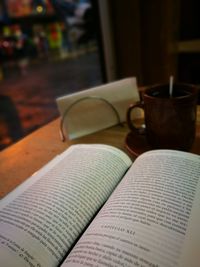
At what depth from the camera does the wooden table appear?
465 mm

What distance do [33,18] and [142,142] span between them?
12.9 feet

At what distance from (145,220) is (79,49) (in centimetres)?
438

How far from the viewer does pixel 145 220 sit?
0.95 ft

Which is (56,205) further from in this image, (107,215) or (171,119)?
(171,119)

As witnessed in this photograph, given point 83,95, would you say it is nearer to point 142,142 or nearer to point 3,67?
point 142,142

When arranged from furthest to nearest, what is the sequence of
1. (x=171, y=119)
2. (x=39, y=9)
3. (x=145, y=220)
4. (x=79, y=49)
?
(x=79, y=49)
(x=39, y=9)
(x=171, y=119)
(x=145, y=220)

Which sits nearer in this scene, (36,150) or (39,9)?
(36,150)

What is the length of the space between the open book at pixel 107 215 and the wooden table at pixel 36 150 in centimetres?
6

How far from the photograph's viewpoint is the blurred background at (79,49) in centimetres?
144

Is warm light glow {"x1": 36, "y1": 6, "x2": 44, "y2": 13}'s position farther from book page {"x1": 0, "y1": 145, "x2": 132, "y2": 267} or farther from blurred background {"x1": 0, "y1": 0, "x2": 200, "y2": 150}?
book page {"x1": 0, "y1": 145, "x2": 132, "y2": 267}

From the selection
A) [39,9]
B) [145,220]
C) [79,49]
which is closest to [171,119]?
[145,220]

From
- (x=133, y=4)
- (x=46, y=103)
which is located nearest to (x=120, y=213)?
(x=133, y=4)

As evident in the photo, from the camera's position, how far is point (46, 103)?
2.49 metres

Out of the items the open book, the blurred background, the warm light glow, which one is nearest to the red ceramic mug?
the open book
